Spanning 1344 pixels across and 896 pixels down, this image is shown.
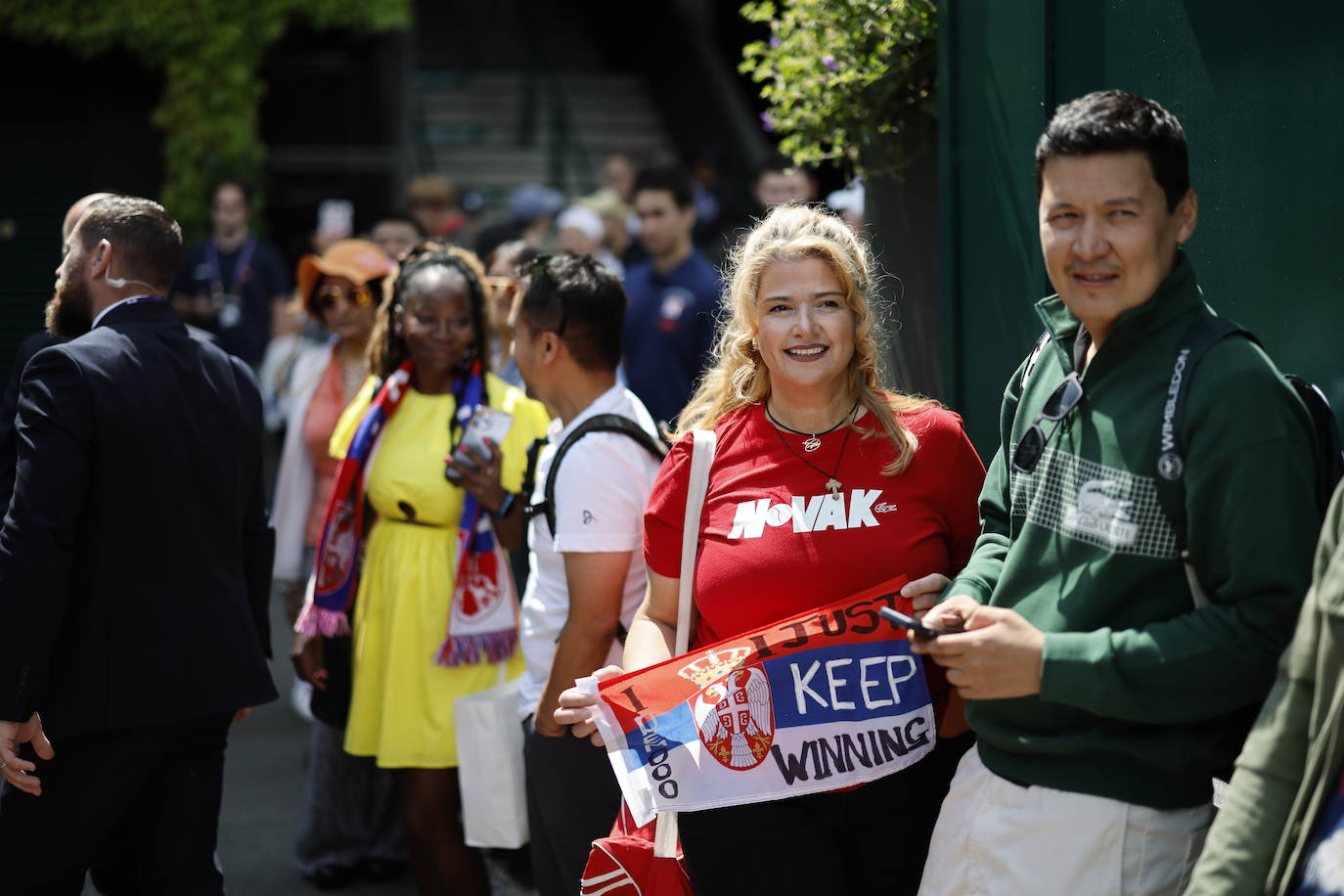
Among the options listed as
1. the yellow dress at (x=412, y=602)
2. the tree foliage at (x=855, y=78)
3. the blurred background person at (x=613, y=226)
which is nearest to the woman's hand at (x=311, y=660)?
the yellow dress at (x=412, y=602)

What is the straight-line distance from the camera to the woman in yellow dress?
4.60 meters

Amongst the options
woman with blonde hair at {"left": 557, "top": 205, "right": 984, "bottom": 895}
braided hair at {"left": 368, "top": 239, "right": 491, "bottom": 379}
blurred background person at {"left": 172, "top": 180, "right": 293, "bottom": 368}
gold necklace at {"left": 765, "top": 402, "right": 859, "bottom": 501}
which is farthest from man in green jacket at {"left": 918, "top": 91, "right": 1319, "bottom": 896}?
blurred background person at {"left": 172, "top": 180, "right": 293, "bottom": 368}

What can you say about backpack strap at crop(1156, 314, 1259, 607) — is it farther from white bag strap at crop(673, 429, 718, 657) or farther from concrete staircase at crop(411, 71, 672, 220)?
concrete staircase at crop(411, 71, 672, 220)

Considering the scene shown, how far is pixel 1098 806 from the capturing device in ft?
7.67

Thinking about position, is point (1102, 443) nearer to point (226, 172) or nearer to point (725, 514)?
point (725, 514)

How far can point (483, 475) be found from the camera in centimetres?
449

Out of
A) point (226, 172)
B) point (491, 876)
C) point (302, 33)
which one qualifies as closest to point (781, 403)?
point (491, 876)

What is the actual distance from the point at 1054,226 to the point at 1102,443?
361mm

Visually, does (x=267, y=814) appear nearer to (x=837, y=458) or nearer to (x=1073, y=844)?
(x=837, y=458)

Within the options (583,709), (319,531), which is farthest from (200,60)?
(583,709)

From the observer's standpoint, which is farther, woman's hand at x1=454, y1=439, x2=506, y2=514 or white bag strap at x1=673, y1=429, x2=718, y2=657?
woman's hand at x1=454, y1=439, x2=506, y2=514

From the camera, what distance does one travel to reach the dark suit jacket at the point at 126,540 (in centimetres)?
353

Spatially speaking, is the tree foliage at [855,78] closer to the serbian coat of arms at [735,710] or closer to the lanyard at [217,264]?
the serbian coat of arms at [735,710]

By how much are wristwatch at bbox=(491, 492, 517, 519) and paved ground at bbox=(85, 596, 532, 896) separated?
4.60ft
